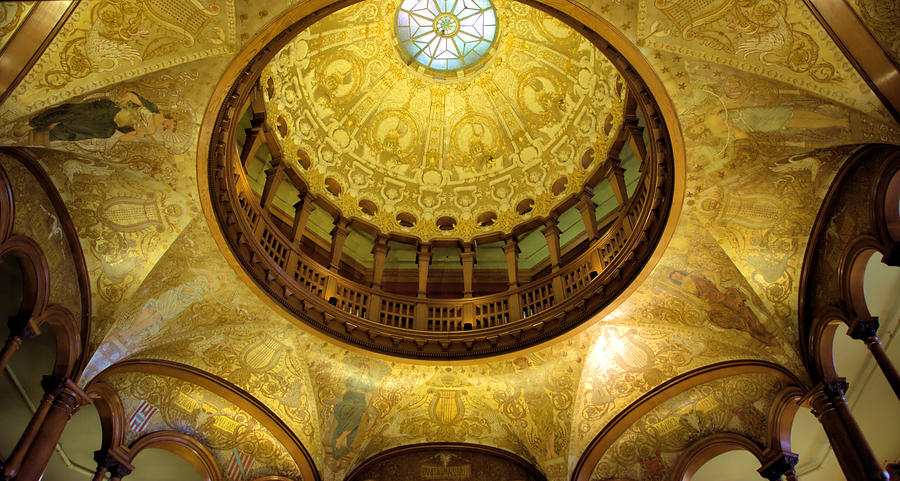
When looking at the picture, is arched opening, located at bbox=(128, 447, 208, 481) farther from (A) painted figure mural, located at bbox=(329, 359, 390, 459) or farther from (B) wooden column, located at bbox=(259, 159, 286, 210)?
(B) wooden column, located at bbox=(259, 159, 286, 210)

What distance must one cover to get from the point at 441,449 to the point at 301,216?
505cm

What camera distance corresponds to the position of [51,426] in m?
8.09

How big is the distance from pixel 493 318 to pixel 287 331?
3.86 metres

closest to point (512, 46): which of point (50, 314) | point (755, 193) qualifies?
point (755, 193)

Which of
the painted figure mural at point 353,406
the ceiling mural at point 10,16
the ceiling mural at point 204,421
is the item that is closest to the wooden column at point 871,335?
the painted figure mural at point 353,406

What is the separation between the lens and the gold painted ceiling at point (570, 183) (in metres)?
7.44

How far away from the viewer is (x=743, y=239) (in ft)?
30.3

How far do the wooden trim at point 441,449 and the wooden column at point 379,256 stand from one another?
3102 millimetres

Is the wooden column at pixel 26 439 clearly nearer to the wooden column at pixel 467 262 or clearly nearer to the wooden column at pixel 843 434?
the wooden column at pixel 467 262

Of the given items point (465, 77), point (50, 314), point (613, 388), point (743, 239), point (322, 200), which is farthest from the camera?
point (465, 77)

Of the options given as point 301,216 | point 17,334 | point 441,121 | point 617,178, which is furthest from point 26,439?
point 617,178

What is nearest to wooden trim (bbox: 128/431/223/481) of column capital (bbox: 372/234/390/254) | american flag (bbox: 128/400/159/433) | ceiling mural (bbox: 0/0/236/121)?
american flag (bbox: 128/400/159/433)

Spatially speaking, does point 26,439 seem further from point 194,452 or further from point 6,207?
point 194,452

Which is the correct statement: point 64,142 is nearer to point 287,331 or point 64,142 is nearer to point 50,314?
point 50,314
